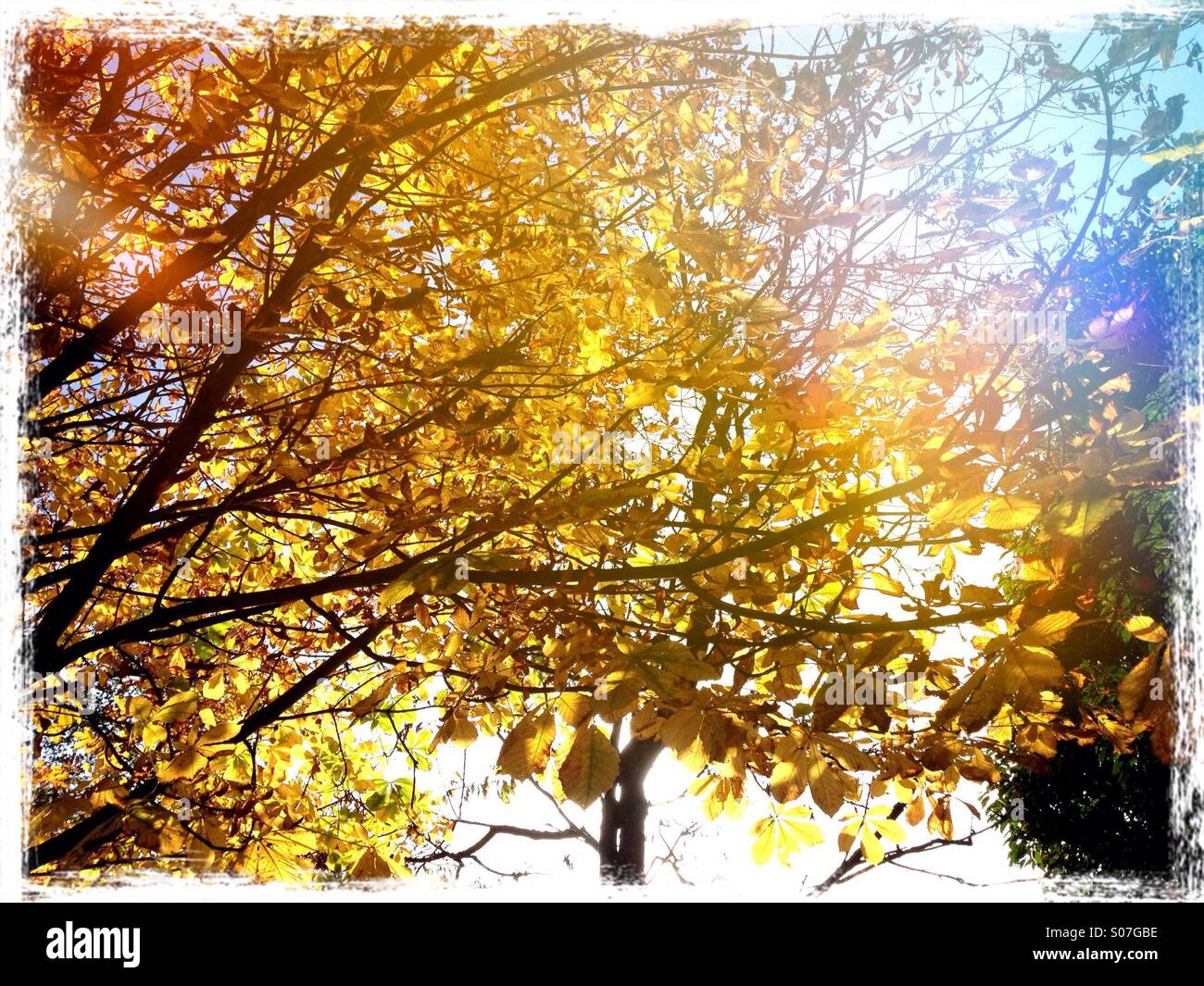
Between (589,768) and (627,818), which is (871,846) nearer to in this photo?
(589,768)

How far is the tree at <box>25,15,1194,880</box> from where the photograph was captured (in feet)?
5.40

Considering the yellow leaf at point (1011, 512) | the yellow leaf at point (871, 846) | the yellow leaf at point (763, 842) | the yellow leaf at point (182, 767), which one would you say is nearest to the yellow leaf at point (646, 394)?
the yellow leaf at point (1011, 512)

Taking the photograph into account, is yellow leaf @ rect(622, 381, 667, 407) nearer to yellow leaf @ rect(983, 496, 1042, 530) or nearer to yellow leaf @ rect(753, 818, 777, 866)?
yellow leaf @ rect(983, 496, 1042, 530)

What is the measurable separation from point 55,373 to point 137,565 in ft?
4.88

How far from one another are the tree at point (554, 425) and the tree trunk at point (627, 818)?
2689mm

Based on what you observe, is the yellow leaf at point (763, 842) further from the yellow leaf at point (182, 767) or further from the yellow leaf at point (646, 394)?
the yellow leaf at point (182, 767)

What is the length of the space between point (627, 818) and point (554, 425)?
4.89 m

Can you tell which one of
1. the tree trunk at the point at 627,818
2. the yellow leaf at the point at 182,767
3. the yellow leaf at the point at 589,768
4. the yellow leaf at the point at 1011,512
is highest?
the yellow leaf at the point at 1011,512

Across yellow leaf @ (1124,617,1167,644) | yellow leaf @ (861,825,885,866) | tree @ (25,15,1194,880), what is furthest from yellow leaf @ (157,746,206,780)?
yellow leaf @ (1124,617,1167,644)

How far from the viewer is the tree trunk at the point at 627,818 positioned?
21.9 ft

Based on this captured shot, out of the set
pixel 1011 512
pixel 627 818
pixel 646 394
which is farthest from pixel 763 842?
pixel 627 818

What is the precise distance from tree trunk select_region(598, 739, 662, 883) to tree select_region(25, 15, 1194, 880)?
2.69 meters

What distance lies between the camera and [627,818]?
22.9 feet
